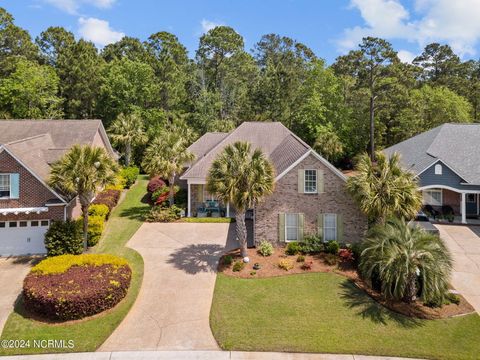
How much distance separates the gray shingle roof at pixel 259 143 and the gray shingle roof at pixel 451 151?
11109 mm

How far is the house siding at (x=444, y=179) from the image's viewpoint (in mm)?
25922

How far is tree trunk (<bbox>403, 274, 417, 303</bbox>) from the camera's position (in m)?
14.3

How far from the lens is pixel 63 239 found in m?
19.2

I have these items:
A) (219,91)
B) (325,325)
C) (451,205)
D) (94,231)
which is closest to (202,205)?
(94,231)

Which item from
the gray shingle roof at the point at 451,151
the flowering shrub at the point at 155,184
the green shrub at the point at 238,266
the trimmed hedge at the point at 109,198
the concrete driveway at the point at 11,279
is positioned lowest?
the concrete driveway at the point at 11,279

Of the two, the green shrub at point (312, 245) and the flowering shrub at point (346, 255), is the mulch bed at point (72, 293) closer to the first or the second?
the green shrub at point (312, 245)

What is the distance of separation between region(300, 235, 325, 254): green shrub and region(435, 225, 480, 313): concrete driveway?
672 cm

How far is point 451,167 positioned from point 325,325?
19769 mm

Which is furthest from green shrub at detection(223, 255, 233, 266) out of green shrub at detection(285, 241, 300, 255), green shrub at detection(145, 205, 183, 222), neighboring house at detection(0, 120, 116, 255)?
neighboring house at detection(0, 120, 116, 255)

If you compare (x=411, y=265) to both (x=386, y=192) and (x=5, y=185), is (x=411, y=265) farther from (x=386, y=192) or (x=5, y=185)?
(x=5, y=185)

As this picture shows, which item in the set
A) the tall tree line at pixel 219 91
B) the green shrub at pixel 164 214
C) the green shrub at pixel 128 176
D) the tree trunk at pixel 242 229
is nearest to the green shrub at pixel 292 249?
the tree trunk at pixel 242 229

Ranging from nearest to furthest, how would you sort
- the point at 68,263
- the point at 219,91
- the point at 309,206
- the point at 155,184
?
the point at 68,263
the point at 309,206
the point at 155,184
the point at 219,91

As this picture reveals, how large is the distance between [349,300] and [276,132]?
1908 cm

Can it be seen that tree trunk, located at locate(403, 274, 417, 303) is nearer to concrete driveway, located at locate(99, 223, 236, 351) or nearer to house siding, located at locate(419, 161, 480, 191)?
concrete driveway, located at locate(99, 223, 236, 351)
